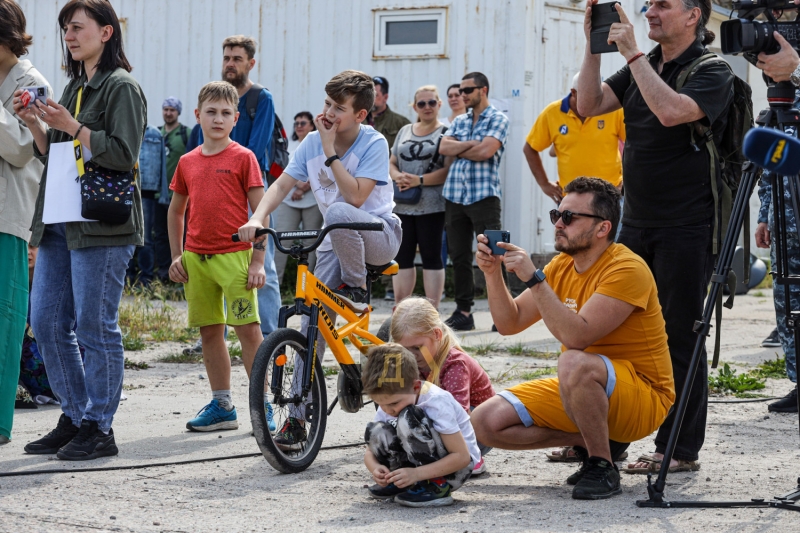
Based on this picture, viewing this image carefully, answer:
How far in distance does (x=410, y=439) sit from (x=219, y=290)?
195 cm

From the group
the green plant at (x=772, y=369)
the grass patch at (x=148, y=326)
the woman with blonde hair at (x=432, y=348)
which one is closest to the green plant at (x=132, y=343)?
the grass patch at (x=148, y=326)

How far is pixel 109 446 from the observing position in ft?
15.8

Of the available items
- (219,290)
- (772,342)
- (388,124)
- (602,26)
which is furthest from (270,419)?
(388,124)

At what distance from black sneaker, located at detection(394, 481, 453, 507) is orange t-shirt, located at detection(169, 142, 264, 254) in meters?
1.99

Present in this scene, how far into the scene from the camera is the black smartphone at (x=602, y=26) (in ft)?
14.7

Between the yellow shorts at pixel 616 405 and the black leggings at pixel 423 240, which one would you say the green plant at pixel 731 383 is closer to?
the yellow shorts at pixel 616 405

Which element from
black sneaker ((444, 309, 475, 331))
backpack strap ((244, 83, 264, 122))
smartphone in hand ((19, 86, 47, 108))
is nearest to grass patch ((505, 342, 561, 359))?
black sneaker ((444, 309, 475, 331))

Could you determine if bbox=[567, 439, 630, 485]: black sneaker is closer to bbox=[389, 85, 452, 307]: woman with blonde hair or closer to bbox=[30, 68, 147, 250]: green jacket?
bbox=[30, 68, 147, 250]: green jacket

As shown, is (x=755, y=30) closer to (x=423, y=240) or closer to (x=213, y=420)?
(x=213, y=420)

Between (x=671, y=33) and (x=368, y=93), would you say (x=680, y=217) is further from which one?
(x=368, y=93)

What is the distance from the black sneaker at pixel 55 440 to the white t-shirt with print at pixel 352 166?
153 centimetres

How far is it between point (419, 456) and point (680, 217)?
1.59 metres

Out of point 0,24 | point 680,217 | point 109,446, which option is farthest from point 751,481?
point 0,24

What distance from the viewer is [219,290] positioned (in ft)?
18.4
